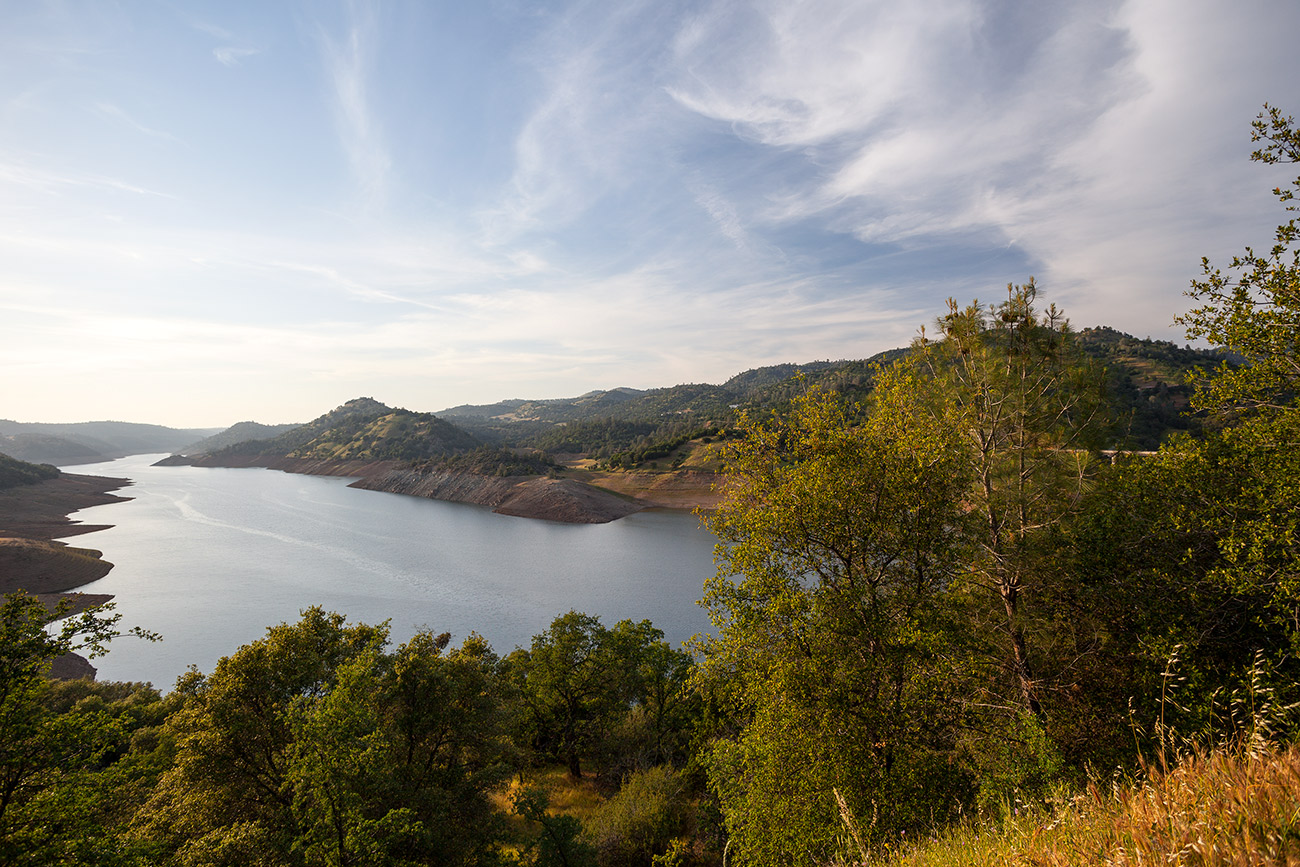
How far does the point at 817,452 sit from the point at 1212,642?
20.7 ft

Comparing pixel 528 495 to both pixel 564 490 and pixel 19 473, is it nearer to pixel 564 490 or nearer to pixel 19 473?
pixel 564 490

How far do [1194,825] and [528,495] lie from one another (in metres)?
97.4

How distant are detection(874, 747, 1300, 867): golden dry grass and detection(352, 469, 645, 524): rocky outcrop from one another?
82189 mm

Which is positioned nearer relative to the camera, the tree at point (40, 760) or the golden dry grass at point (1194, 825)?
the golden dry grass at point (1194, 825)

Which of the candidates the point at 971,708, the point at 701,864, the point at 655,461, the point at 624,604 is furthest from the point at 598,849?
the point at 655,461

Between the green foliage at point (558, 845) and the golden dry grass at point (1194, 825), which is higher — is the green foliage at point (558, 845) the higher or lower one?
the lower one

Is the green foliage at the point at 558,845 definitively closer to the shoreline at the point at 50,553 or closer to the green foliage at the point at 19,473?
the shoreline at the point at 50,553

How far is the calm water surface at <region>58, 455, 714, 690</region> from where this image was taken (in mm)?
40812

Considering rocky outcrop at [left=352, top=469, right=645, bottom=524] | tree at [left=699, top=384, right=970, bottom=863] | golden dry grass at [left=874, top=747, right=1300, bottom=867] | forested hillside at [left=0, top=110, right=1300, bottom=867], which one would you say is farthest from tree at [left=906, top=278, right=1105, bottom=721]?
rocky outcrop at [left=352, top=469, right=645, bottom=524]

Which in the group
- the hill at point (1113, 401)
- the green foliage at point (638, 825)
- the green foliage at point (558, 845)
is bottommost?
the green foliage at point (638, 825)

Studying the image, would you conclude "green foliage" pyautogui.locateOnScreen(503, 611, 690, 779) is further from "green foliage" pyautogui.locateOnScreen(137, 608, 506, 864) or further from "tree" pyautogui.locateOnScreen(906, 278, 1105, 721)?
"tree" pyautogui.locateOnScreen(906, 278, 1105, 721)

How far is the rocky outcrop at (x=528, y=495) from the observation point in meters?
88.6

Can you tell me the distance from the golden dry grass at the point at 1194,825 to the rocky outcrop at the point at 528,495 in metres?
82.2

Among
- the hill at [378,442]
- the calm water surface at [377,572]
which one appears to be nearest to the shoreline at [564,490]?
the calm water surface at [377,572]
